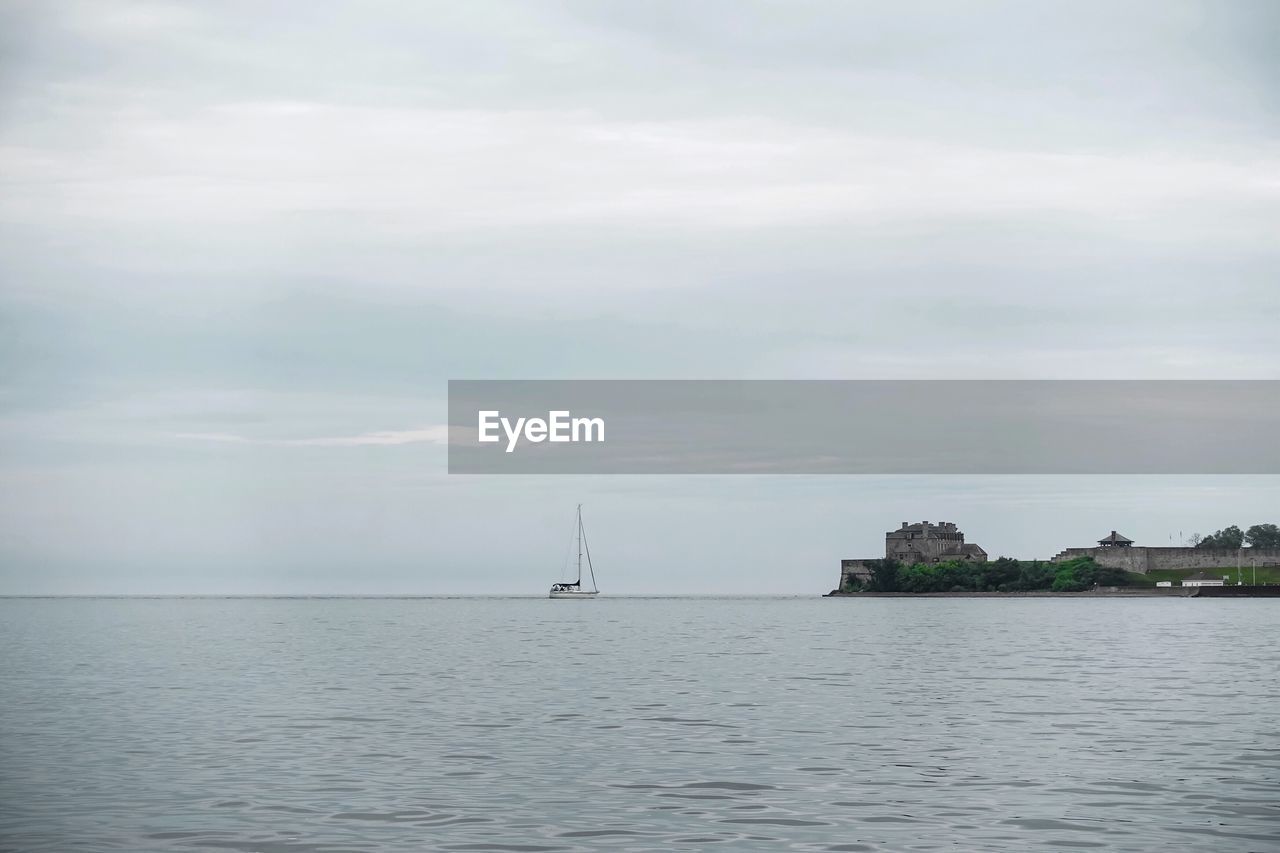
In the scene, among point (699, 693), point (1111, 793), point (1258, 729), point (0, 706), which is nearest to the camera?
point (1111, 793)

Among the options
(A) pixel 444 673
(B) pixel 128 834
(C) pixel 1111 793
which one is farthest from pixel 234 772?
(A) pixel 444 673

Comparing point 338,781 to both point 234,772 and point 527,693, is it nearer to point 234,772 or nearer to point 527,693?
point 234,772

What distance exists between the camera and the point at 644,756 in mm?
30266

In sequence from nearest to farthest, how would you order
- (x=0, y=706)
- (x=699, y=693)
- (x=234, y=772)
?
(x=234, y=772)
(x=0, y=706)
(x=699, y=693)

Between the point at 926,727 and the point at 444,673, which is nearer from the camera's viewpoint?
the point at 926,727

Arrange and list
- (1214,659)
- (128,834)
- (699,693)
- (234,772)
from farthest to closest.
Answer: (1214,659), (699,693), (234,772), (128,834)

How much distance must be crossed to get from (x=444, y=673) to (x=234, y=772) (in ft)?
97.6

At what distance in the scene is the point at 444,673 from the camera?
57.7m

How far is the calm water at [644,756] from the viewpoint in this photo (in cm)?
2184

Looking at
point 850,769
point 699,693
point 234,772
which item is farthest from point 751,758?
point 699,693

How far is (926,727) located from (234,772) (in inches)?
688

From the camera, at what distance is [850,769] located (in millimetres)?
28203

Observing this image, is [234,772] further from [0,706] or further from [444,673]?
[444,673]

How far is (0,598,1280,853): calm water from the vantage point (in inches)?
860
